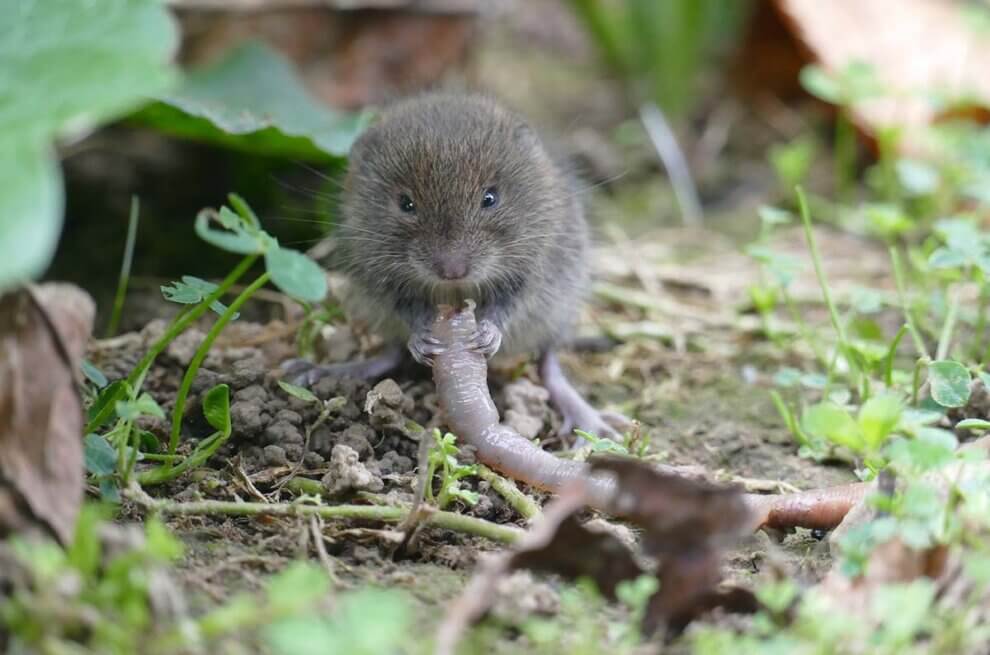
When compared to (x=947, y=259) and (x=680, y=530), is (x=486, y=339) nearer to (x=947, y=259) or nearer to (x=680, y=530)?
(x=680, y=530)

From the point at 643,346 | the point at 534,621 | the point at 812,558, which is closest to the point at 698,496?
the point at 534,621

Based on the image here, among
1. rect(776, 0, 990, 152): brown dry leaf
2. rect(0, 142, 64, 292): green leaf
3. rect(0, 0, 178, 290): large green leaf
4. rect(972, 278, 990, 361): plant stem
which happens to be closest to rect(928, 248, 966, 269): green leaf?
rect(972, 278, 990, 361): plant stem

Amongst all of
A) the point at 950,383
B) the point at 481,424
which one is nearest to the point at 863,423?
the point at 950,383

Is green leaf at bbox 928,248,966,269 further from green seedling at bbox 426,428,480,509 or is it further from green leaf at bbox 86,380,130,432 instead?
green leaf at bbox 86,380,130,432

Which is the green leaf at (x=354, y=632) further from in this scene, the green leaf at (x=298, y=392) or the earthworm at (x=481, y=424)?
the green leaf at (x=298, y=392)

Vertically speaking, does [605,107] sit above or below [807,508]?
below

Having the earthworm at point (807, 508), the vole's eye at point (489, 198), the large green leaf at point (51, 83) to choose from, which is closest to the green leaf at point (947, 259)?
the earthworm at point (807, 508)
